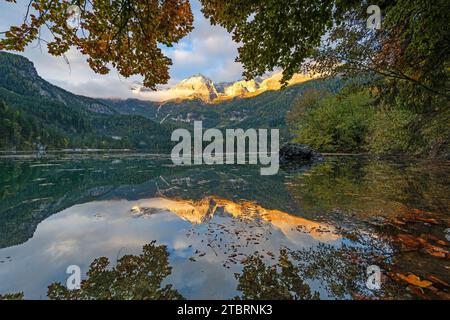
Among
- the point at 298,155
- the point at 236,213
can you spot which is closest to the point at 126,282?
the point at 236,213

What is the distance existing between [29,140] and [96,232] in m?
147

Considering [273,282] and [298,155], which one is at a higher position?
[298,155]

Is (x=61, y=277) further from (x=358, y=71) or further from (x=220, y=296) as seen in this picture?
(x=358, y=71)

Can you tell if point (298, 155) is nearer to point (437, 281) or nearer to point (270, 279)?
point (437, 281)

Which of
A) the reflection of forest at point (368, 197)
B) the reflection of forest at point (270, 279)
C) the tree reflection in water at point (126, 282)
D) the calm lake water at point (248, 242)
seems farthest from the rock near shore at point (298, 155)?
the tree reflection in water at point (126, 282)

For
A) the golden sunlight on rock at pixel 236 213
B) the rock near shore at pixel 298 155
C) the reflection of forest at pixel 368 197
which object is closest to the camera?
the golden sunlight on rock at pixel 236 213

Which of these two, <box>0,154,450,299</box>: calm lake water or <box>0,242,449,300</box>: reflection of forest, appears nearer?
<box>0,242,449,300</box>: reflection of forest

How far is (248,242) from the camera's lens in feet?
19.5

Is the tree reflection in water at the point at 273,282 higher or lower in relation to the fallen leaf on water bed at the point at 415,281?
lower

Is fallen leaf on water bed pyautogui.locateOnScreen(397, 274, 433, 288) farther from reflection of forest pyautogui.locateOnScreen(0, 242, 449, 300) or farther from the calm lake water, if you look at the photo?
reflection of forest pyautogui.locateOnScreen(0, 242, 449, 300)

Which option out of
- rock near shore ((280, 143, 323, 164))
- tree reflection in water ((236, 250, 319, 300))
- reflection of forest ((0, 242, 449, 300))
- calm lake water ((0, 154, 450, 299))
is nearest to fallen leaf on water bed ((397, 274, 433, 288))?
calm lake water ((0, 154, 450, 299))

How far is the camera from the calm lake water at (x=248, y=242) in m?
3.95

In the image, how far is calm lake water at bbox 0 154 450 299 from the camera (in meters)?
3.95

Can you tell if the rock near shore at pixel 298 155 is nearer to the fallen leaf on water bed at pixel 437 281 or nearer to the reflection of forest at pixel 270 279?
the reflection of forest at pixel 270 279
